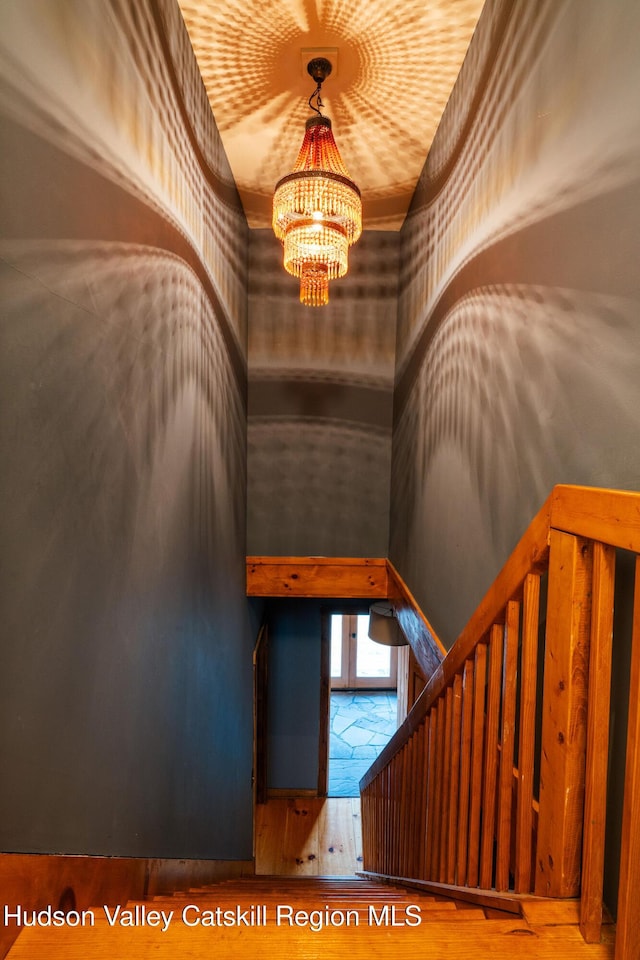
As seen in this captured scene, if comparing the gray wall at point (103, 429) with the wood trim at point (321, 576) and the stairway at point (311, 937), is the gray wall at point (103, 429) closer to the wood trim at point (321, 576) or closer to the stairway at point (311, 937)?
the stairway at point (311, 937)

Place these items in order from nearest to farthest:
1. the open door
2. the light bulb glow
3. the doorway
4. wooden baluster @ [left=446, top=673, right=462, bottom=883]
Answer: wooden baluster @ [left=446, top=673, right=462, bottom=883]
the light bulb glow
the doorway
the open door

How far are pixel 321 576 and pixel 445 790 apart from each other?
2.39m

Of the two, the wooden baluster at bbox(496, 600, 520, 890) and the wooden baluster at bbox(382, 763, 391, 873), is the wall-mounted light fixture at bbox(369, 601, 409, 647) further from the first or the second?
the wooden baluster at bbox(496, 600, 520, 890)

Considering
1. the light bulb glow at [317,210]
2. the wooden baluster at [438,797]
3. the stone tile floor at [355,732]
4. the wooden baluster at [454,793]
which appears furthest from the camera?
the stone tile floor at [355,732]

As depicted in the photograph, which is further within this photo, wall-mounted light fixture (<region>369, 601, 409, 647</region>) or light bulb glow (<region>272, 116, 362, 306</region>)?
wall-mounted light fixture (<region>369, 601, 409, 647</region>)

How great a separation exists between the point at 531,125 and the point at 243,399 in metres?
2.56

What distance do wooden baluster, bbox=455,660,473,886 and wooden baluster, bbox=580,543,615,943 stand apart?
21.9 inches

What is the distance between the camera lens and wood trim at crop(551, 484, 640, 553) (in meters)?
0.73

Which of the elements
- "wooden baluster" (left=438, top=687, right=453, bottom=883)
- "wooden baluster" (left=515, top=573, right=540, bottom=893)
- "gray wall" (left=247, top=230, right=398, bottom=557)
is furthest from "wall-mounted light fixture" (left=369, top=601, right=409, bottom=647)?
"wooden baluster" (left=515, top=573, right=540, bottom=893)

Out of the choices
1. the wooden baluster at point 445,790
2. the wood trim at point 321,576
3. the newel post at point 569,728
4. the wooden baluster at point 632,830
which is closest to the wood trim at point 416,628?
the wood trim at point 321,576

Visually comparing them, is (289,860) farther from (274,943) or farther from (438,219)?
(438,219)

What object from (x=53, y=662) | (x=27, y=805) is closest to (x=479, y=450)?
(x=53, y=662)

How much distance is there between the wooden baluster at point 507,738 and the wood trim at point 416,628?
3.14ft

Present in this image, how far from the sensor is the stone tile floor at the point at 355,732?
5434mm
